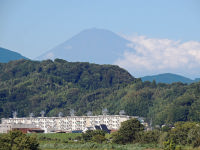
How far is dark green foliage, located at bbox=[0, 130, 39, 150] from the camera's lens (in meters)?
66.3

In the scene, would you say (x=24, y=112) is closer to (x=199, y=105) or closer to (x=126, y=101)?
(x=126, y=101)

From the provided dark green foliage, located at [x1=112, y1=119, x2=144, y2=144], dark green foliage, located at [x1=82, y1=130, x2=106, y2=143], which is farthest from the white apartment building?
dark green foliage, located at [x1=112, y1=119, x2=144, y2=144]

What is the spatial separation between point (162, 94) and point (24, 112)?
44.3m

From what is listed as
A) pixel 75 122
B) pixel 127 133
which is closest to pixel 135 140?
pixel 127 133

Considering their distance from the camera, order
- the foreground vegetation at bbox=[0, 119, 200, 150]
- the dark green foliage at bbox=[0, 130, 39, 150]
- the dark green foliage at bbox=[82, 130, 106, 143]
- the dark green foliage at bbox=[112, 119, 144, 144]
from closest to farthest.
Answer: the dark green foliage at bbox=[0, 130, 39, 150]
the foreground vegetation at bbox=[0, 119, 200, 150]
the dark green foliage at bbox=[112, 119, 144, 144]
the dark green foliage at bbox=[82, 130, 106, 143]

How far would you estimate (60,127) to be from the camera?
547ft

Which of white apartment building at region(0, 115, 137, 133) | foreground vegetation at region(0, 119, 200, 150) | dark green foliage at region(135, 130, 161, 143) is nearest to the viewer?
foreground vegetation at region(0, 119, 200, 150)

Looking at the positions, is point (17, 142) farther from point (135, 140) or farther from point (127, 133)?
point (135, 140)

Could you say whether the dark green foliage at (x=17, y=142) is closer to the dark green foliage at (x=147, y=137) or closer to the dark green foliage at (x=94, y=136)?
the dark green foliage at (x=94, y=136)

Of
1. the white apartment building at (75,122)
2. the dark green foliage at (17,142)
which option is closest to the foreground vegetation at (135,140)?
the dark green foliage at (17,142)

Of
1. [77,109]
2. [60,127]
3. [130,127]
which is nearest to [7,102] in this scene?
[77,109]

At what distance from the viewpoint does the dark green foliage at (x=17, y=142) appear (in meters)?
66.3

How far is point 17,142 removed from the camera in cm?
6762

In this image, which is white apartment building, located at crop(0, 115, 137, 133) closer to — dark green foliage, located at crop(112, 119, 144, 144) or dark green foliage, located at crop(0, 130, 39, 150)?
dark green foliage, located at crop(112, 119, 144, 144)
